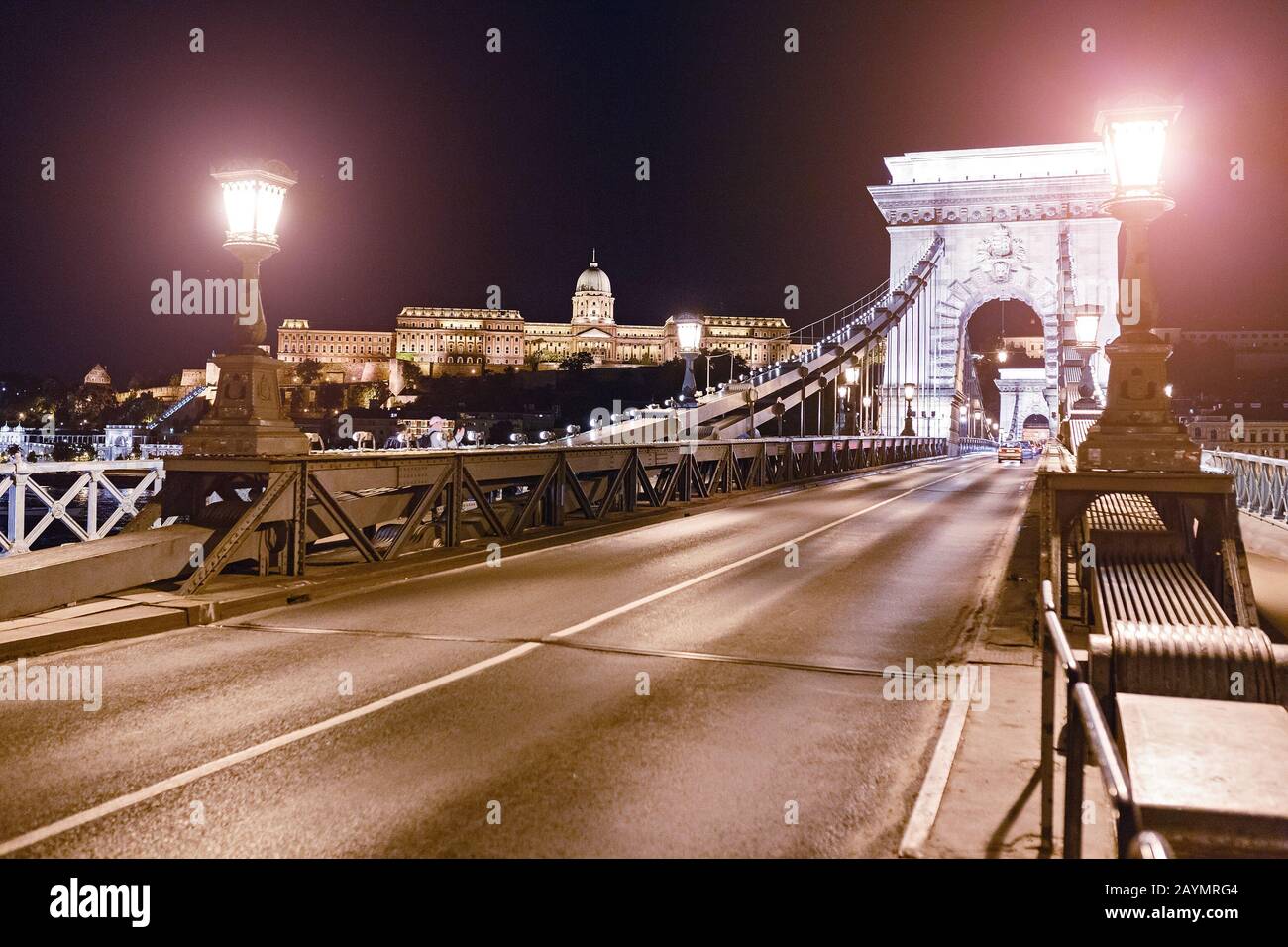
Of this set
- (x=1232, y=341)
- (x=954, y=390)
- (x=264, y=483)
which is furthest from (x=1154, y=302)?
(x=1232, y=341)

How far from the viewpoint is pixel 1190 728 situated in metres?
3.21

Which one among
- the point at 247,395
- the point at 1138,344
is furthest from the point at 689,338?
the point at 1138,344

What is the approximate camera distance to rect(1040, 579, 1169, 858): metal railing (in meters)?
2.41

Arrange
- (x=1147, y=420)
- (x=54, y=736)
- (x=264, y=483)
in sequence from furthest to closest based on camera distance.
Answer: (x=264, y=483), (x=1147, y=420), (x=54, y=736)

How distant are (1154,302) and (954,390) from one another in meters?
62.7

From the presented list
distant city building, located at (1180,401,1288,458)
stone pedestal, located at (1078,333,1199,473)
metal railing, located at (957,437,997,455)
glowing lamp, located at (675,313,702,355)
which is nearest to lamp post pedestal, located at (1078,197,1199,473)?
stone pedestal, located at (1078,333,1199,473)

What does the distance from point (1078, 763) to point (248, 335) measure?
896cm

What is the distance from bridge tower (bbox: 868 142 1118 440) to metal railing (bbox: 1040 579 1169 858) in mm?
64262

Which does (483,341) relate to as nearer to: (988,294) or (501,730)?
(988,294)

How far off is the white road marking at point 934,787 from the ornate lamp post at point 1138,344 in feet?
8.72

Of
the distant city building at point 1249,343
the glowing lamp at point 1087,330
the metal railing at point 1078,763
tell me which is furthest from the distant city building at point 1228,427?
the metal railing at point 1078,763

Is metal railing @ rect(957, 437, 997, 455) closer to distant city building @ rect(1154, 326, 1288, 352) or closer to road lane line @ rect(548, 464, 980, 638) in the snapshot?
road lane line @ rect(548, 464, 980, 638)
